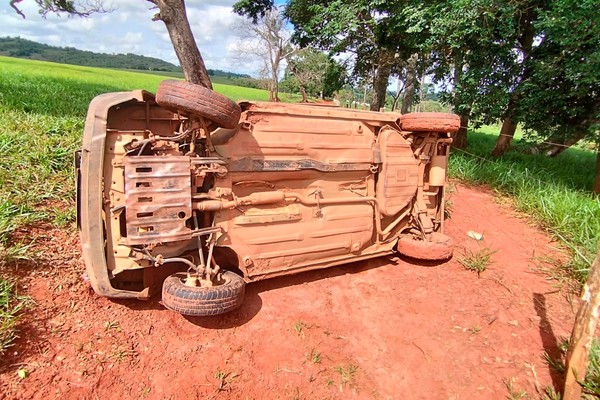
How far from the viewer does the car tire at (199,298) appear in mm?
2783

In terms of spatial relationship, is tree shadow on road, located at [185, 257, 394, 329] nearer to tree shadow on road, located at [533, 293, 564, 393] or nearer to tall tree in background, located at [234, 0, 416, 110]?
Answer: tree shadow on road, located at [533, 293, 564, 393]

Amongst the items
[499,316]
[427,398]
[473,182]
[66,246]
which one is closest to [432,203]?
[499,316]

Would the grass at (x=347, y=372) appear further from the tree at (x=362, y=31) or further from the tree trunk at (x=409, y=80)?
the tree trunk at (x=409, y=80)

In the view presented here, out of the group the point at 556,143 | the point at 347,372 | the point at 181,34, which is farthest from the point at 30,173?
the point at 556,143

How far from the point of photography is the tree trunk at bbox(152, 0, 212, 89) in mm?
7227

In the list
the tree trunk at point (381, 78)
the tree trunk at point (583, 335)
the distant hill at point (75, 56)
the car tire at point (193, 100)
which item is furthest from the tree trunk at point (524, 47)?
the distant hill at point (75, 56)

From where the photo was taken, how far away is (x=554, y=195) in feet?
20.7

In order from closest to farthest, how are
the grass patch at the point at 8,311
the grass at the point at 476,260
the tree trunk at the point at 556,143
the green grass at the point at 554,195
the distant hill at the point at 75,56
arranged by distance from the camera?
the grass patch at the point at 8,311 → the grass at the point at 476,260 → the green grass at the point at 554,195 → the tree trunk at the point at 556,143 → the distant hill at the point at 75,56

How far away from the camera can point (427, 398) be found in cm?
287

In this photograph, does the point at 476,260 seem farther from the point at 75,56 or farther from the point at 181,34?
the point at 75,56

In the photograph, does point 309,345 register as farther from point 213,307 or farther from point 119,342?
point 119,342

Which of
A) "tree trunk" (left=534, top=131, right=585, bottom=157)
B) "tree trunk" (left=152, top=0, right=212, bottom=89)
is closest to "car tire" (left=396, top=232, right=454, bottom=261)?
"tree trunk" (left=534, top=131, right=585, bottom=157)

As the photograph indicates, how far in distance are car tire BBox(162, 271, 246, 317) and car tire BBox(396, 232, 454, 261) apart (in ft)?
7.88

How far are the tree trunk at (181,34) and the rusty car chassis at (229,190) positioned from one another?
4.60 m
